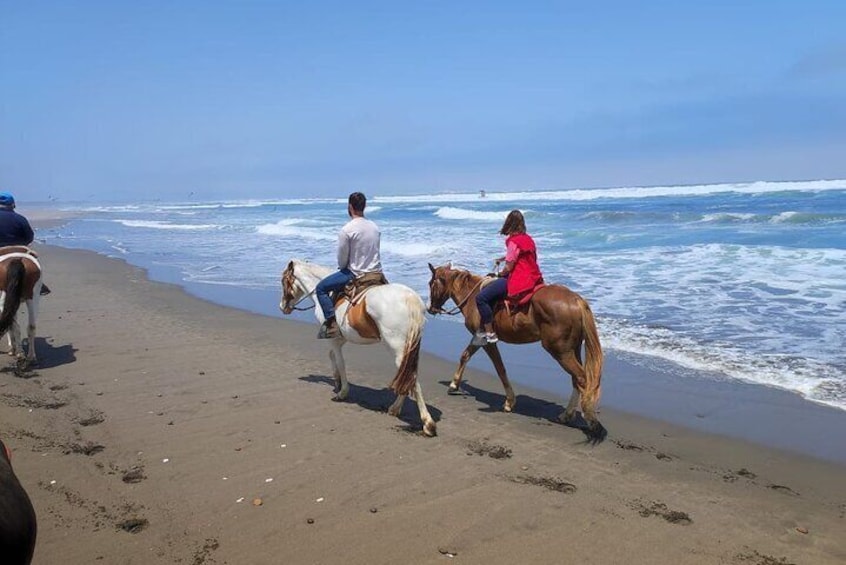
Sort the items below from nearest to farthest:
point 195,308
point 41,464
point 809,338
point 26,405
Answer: point 41,464 → point 26,405 → point 809,338 → point 195,308

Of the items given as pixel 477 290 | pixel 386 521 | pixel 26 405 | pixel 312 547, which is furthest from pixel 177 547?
pixel 477 290

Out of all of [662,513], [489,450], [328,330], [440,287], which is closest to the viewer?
[662,513]

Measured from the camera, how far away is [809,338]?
368 inches

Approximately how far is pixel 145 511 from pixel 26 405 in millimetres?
3344

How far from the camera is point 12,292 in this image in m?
8.29

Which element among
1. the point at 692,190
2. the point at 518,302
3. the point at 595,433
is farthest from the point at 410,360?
the point at 692,190

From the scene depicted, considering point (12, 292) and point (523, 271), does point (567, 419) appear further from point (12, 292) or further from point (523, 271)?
point (12, 292)

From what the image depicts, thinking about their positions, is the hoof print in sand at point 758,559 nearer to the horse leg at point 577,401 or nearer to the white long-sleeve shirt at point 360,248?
the horse leg at point 577,401

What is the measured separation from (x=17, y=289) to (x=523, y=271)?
6944 millimetres

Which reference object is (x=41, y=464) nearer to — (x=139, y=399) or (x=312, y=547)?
(x=139, y=399)

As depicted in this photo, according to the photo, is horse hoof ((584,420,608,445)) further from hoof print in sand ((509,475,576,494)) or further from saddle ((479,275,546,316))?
saddle ((479,275,546,316))

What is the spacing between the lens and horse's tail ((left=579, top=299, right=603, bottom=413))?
629cm

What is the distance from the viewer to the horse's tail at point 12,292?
819cm

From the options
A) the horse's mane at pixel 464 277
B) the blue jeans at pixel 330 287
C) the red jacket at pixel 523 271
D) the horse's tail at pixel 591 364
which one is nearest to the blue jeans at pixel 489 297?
the red jacket at pixel 523 271
